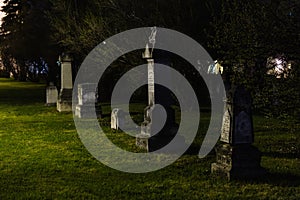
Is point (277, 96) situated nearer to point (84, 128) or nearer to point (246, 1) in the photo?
point (246, 1)

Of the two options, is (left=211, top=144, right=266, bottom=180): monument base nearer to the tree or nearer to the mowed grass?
the mowed grass

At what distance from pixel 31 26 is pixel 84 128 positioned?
36.0 metres

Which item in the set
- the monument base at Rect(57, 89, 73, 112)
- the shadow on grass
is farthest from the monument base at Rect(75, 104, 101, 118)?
the shadow on grass

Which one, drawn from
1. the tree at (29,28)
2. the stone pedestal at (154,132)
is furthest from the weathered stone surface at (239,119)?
the tree at (29,28)

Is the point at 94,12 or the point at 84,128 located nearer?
the point at 84,128

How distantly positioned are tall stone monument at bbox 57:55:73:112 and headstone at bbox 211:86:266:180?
13.4 metres

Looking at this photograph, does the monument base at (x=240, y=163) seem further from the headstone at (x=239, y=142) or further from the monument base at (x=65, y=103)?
the monument base at (x=65, y=103)

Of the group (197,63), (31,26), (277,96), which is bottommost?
(277,96)

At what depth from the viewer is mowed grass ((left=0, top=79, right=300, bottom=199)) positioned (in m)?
7.18

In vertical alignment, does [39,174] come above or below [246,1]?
below

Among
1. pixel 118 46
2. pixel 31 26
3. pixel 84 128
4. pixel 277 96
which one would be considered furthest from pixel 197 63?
pixel 31 26

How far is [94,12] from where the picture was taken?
72.7 feet

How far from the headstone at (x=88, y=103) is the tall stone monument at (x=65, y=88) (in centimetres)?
211

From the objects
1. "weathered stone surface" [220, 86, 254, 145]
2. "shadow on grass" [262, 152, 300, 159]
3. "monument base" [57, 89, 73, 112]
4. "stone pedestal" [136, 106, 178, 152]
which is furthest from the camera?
"monument base" [57, 89, 73, 112]
